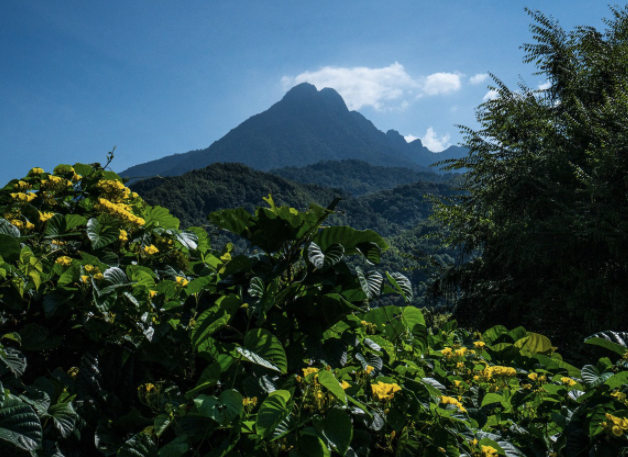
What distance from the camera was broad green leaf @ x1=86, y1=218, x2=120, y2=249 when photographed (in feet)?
4.06

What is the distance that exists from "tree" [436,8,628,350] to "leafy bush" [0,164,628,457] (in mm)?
5235

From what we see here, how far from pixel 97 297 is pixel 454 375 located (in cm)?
109

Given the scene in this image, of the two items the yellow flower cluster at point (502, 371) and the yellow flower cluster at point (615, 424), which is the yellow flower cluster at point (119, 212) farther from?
the yellow flower cluster at point (615, 424)

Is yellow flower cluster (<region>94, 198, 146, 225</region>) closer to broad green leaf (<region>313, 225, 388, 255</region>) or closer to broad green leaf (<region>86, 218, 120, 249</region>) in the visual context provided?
broad green leaf (<region>86, 218, 120, 249</region>)

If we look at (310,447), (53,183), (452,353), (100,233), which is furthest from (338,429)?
(53,183)

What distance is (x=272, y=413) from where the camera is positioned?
792 millimetres

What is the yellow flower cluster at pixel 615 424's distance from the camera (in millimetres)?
918

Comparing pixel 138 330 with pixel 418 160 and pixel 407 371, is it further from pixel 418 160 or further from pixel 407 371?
pixel 418 160

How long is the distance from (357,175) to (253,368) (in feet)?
437

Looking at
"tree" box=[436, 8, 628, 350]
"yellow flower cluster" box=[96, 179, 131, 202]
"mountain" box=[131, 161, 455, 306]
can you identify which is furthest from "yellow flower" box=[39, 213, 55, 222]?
"mountain" box=[131, 161, 455, 306]

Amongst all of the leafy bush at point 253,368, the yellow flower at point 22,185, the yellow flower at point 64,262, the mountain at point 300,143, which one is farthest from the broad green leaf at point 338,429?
the mountain at point 300,143

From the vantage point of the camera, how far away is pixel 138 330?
1.08m

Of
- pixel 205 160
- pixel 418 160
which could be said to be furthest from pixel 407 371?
pixel 418 160

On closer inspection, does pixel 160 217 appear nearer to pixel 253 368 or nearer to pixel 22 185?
pixel 22 185
